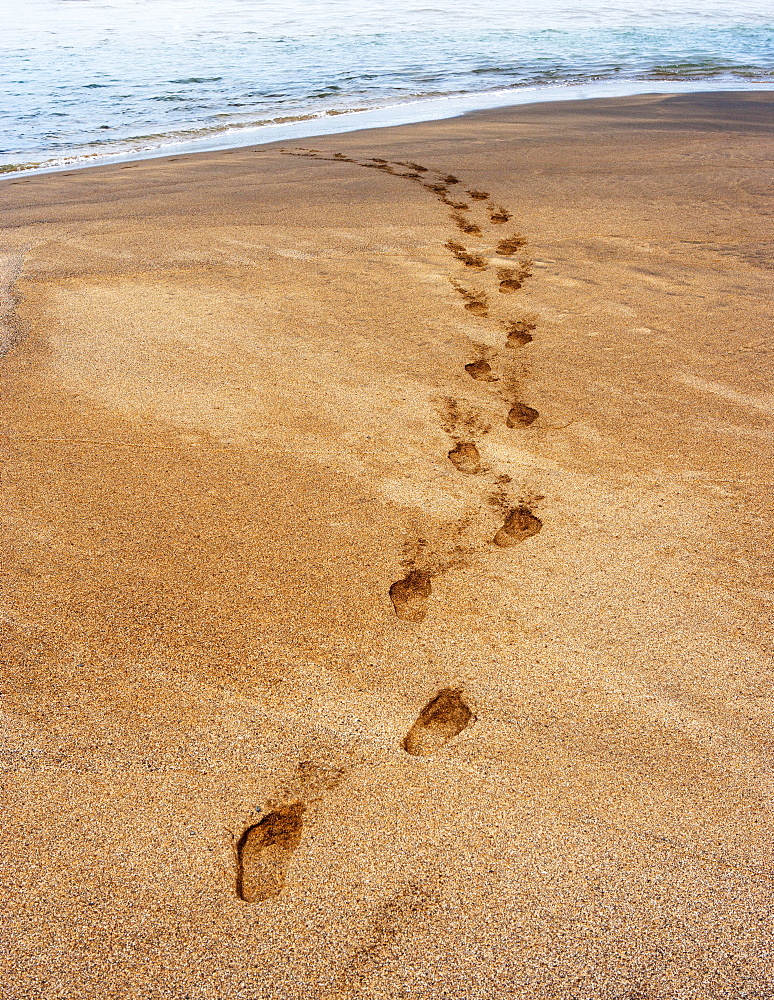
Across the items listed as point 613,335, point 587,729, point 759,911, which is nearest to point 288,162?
point 613,335

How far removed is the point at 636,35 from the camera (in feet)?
52.1

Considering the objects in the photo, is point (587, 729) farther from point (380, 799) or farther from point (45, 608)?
point (45, 608)

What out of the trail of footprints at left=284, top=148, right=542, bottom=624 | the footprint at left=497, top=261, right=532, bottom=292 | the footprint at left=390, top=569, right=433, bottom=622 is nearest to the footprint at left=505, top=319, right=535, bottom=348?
the trail of footprints at left=284, top=148, right=542, bottom=624

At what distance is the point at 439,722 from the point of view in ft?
5.85

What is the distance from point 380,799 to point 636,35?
59.0 feet

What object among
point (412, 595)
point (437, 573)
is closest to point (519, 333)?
point (437, 573)

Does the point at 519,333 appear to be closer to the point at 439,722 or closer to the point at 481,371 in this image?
the point at 481,371

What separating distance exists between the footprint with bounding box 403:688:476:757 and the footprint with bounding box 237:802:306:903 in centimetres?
28

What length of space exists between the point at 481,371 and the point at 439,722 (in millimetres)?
1776

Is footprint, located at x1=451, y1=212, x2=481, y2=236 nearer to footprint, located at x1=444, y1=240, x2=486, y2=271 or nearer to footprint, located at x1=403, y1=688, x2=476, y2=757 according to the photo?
footprint, located at x1=444, y1=240, x2=486, y2=271

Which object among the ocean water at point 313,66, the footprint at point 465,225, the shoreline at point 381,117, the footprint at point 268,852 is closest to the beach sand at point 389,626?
the footprint at point 268,852

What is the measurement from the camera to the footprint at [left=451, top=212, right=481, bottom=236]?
15.2ft

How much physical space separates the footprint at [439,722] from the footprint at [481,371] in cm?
162

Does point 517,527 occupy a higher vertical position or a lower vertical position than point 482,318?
lower
